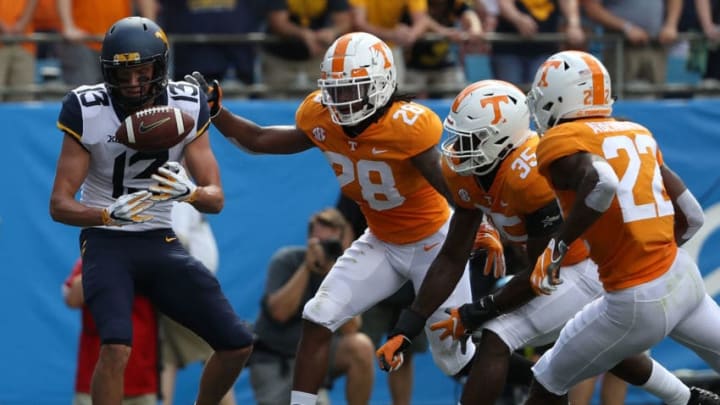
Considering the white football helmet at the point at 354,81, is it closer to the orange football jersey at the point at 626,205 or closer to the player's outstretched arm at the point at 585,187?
the orange football jersey at the point at 626,205

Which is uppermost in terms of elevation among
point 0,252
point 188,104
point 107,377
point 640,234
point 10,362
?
point 188,104

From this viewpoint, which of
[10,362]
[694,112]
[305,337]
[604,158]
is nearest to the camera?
Answer: [604,158]

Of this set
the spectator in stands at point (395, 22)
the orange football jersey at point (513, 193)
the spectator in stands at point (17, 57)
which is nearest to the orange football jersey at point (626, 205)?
the orange football jersey at point (513, 193)

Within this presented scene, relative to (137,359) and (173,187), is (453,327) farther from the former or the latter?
(137,359)

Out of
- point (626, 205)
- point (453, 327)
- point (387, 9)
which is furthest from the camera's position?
point (387, 9)

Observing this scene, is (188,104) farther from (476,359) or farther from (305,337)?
(476,359)

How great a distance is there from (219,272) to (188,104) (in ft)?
10.6

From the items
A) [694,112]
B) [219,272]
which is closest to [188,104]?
[219,272]

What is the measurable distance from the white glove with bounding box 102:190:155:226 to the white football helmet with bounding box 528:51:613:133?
179cm

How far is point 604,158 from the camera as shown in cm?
593

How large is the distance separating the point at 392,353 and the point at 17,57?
451cm

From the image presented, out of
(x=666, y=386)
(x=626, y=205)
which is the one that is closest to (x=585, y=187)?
(x=626, y=205)

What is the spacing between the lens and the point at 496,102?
22.0 ft

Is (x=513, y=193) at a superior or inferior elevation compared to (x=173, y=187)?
inferior
